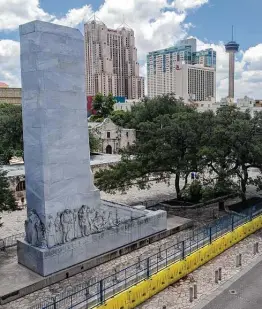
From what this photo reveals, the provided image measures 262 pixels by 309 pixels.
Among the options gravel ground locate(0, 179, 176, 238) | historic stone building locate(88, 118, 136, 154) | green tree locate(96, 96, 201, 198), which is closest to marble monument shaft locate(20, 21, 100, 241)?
gravel ground locate(0, 179, 176, 238)

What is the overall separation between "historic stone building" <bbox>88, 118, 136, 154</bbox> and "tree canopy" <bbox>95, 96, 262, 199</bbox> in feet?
90.9

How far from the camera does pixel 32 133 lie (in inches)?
599

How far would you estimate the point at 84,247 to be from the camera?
648 inches

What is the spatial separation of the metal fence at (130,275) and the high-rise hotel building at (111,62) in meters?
100

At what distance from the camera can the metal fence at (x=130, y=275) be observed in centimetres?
1271

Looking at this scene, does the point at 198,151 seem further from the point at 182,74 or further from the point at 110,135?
the point at 182,74

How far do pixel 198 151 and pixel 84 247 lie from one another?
425 inches

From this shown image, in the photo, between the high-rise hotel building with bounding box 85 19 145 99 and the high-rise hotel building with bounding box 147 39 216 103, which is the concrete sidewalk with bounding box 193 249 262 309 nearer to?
the high-rise hotel building with bounding box 85 19 145 99

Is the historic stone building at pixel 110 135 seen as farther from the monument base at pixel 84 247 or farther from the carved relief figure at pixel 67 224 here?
the carved relief figure at pixel 67 224

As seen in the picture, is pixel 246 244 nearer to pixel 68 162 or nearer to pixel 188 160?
pixel 188 160

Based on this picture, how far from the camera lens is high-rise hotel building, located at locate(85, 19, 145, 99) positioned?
117m

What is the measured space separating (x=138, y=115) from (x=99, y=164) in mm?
21084

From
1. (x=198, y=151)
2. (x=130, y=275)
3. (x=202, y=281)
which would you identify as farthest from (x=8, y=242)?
(x=198, y=151)

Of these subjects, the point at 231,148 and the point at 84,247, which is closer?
the point at 84,247
